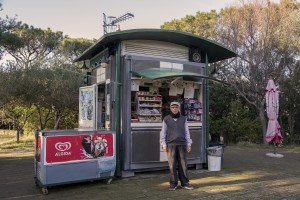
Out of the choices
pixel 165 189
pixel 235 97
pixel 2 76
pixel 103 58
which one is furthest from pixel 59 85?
pixel 165 189

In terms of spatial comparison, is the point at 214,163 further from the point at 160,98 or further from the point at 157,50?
the point at 157,50

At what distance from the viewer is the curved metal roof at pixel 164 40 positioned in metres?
7.29

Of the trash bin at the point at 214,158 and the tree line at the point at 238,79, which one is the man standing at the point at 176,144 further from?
the tree line at the point at 238,79

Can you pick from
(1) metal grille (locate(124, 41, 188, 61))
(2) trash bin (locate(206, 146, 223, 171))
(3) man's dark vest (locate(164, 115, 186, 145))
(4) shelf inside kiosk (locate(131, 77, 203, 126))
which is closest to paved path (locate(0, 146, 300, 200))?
(2) trash bin (locate(206, 146, 223, 171))

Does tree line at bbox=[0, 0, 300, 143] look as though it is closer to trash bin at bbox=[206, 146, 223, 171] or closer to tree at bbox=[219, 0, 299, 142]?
tree at bbox=[219, 0, 299, 142]

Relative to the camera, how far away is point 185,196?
5719 millimetres

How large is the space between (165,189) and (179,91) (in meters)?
2.82

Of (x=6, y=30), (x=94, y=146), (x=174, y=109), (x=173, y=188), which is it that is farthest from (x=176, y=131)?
(x=6, y=30)

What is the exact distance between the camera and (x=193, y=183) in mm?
6820

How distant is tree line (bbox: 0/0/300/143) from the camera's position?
15812mm

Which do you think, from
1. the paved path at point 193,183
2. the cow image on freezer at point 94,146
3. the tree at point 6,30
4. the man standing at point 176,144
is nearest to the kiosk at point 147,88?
the paved path at point 193,183

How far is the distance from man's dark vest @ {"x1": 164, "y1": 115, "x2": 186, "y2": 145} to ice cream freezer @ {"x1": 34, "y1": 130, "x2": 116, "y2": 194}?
1.28 metres

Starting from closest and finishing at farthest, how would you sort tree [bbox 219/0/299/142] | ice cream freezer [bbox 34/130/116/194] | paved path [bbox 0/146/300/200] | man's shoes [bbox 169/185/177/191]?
paved path [bbox 0/146/300/200] → ice cream freezer [bbox 34/130/116/194] → man's shoes [bbox 169/185/177/191] → tree [bbox 219/0/299/142]

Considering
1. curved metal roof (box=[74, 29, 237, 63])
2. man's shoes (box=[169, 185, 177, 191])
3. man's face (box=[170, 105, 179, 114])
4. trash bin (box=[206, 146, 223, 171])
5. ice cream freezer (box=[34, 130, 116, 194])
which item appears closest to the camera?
ice cream freezer (box=[34, 130, 116, 194])
